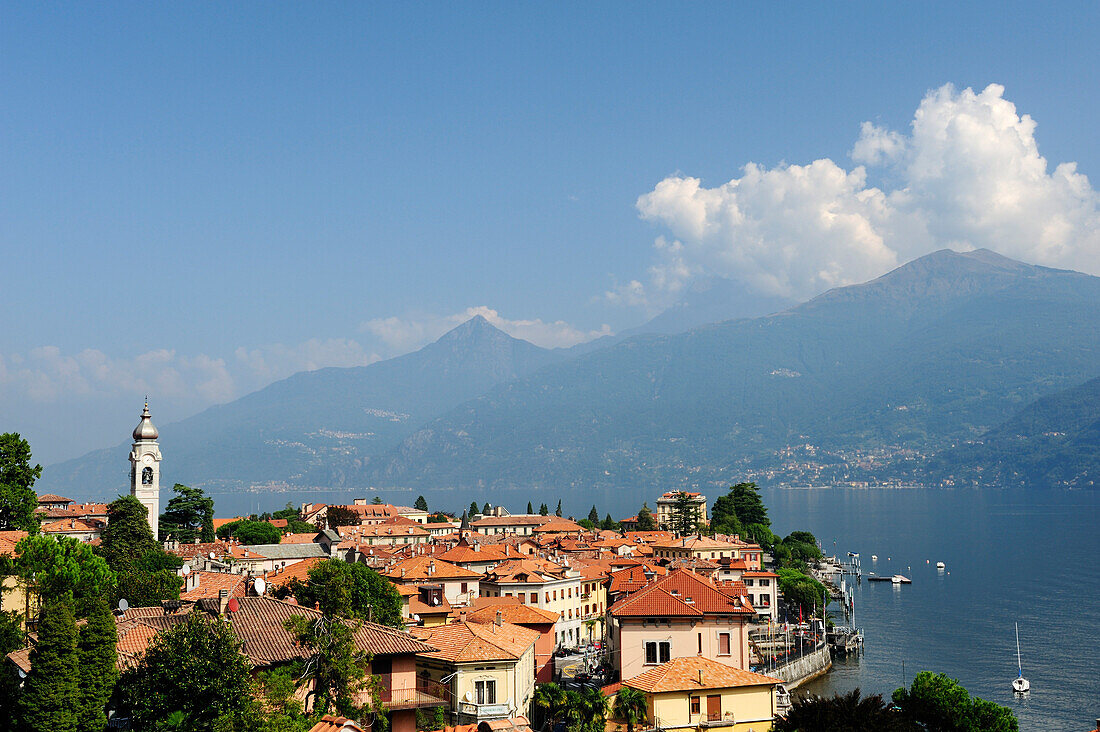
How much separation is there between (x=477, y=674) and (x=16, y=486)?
1436 inches

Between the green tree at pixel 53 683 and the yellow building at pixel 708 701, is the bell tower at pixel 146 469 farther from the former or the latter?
the yellow building at pixel 708 701

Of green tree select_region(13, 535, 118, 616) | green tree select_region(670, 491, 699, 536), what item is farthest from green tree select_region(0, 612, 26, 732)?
green tree select_region(670, 491, 699, 536)

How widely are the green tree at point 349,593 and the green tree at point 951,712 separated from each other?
64.5 feet

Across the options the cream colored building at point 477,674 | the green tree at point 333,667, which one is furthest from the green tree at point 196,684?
the cream colored building at point 477,674

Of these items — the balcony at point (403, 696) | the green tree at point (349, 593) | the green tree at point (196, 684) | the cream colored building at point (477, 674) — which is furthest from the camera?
the cream colored building at point (477, 674)

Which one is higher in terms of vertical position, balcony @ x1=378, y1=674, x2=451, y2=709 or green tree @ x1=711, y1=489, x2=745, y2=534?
green tree @ x1=711, y1=489, x2=745, y2=534

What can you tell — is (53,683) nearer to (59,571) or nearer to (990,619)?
(59,571)

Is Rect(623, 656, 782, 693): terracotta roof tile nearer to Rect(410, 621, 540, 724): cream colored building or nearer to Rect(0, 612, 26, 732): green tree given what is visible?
Rect(410, 621, 540, 724): cream colored building

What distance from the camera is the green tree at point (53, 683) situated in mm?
23109

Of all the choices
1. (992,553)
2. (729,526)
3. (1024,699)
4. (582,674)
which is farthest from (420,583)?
(992,553)

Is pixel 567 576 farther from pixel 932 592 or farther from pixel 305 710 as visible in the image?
pixel 932 592

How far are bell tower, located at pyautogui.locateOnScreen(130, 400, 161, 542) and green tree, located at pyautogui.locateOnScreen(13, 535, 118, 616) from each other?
4552 centimetres

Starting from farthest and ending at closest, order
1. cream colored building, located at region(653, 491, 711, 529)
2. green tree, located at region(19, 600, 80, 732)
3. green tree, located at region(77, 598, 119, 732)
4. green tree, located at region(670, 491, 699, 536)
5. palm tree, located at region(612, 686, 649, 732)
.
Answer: cream colored building, located at region(653, 491, 711, 529) < green tree, located at region(670, 491, 699, 536) < palm tree, located at region(612, 686, 649, 732) < green tree, located at region(77, 598, 119, 732) < green tree, located at region(19, 600, 80, 732)

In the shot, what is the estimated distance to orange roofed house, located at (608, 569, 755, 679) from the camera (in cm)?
3578
